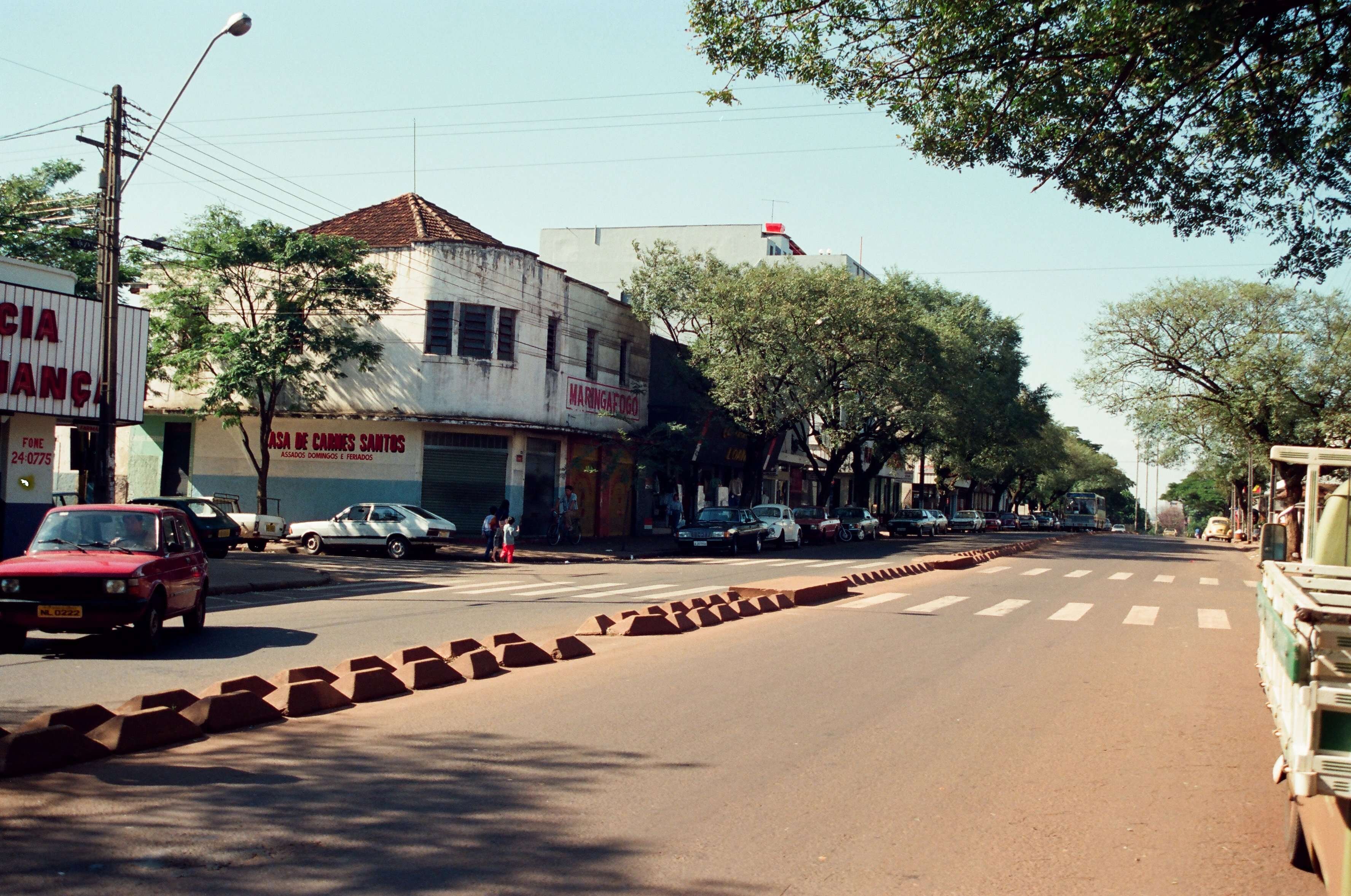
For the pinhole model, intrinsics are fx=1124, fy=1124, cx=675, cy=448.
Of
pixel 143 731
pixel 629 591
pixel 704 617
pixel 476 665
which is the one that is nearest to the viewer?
pixel 143 731

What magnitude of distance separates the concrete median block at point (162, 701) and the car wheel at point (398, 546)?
20.8 metres

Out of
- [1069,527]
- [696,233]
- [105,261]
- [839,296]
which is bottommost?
[1069,527]

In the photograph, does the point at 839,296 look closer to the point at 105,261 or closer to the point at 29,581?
the point at 105,261

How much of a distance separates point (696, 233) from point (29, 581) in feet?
180

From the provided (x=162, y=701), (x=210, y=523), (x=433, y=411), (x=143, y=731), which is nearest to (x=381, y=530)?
(x=210, y=523)

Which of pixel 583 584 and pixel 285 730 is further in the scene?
pixel 583 584

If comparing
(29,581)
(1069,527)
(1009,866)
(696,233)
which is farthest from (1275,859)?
(1069,527)

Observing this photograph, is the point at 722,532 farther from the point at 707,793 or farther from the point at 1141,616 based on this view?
the point at 707,793

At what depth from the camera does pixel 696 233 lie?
2490 inches

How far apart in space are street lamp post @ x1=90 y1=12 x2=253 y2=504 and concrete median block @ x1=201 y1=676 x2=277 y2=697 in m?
11.8

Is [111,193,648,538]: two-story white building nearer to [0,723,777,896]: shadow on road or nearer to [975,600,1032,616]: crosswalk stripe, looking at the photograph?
[975,600,1032,616]: crosswalk stripe

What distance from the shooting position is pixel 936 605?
17.7 meters

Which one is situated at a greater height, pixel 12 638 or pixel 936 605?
pixel 12 638

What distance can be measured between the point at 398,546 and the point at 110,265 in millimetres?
11377
